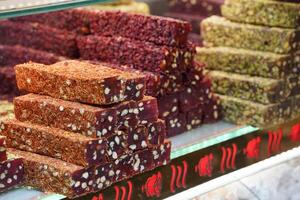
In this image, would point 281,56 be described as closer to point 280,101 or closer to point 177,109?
point 280,101

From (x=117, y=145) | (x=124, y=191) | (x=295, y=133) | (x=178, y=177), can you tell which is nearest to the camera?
(x=117, y=145)

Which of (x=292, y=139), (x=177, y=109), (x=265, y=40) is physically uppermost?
(x=265, y=40)

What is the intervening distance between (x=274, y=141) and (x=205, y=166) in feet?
1.64

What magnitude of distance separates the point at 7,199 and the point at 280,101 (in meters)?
1.52

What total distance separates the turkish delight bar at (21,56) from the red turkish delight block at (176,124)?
0.62 m

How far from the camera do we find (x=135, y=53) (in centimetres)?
318

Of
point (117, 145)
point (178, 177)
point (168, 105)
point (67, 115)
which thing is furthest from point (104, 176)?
point (168, 105)

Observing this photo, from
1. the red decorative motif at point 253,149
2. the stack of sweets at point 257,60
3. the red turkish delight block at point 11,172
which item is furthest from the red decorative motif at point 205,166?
the red turkish delight block at point 11,172

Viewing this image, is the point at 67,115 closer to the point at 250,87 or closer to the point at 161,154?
the point at 161,154

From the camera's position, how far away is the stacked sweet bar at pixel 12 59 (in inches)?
135

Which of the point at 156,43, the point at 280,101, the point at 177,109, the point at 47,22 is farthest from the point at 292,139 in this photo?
the point at 47,22

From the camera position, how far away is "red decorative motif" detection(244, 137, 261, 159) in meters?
3.24

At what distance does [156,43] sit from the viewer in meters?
3.14

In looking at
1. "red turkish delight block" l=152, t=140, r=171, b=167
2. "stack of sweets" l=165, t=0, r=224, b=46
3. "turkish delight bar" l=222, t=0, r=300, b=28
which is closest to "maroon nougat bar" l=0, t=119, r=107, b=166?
"red turkish delight block" l=152, t=140, r=171, b=167
